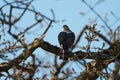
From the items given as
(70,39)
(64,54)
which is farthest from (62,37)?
(64,54)

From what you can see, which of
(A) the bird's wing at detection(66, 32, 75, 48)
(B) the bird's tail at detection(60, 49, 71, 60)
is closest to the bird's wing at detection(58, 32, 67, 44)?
(A) the bird's wing at detection(66, 32, 75, 48)

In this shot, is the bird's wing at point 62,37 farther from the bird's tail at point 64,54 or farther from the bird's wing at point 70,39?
the bird's tail at point 64,54

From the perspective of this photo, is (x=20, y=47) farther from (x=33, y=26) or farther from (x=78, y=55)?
(x=78, y=55)

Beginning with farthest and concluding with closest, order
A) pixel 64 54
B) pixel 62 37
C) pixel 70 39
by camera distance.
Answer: pixel 62 37
pixel 70 39
pixel 64 54

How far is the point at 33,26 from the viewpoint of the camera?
6.11 meters

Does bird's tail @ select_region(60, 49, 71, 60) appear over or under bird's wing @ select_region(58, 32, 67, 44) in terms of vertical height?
under

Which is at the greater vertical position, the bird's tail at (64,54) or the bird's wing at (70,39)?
the bird's wing at (70,39)

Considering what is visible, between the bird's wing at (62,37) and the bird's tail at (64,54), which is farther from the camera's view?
the bird's wing at (62,37)

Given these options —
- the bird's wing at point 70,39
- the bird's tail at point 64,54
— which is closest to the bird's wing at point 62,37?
the bird's wing at point 70,39

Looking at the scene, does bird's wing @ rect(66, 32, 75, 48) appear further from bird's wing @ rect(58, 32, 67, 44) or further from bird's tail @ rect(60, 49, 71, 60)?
bird's tail @ rect(60, 49, 71, 60)

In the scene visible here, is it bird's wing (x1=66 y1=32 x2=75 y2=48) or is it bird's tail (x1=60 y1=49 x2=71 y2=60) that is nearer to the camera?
bird's tail (x1=60 y1=49 x2=71 y2=60)

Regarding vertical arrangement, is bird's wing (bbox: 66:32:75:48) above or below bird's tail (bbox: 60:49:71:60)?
above

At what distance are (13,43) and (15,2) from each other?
0.76 m

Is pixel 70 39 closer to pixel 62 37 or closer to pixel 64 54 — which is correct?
pixel 62 37
